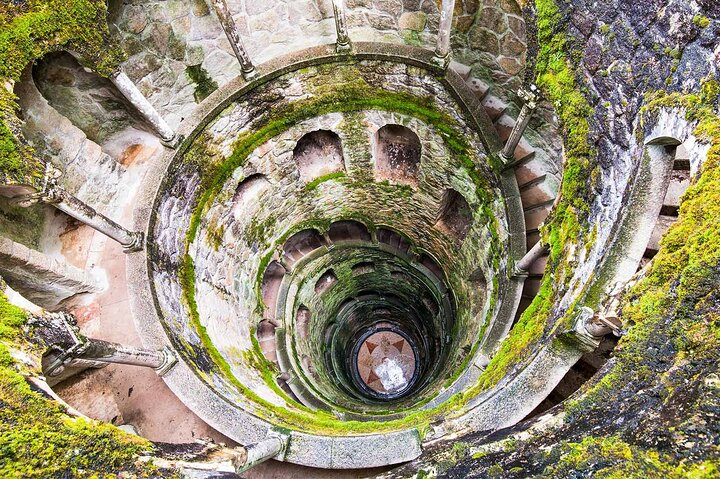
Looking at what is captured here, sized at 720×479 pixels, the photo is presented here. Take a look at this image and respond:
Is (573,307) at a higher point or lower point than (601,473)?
higher

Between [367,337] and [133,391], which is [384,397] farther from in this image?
[133,391]

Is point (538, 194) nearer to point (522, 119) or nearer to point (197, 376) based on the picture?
point (522, 119)

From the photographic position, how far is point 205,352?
7.75 metres

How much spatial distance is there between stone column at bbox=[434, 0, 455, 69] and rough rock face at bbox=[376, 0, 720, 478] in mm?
2638

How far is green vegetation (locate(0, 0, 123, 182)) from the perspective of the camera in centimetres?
577

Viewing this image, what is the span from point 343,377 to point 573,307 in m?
10.7

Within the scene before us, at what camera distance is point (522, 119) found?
6.95m

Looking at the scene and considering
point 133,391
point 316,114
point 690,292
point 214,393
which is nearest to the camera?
point 690,292

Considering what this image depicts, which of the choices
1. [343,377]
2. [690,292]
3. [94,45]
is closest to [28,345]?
[94,45]

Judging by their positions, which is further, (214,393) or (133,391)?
(133,391)

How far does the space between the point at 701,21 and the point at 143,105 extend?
7825 millimetres

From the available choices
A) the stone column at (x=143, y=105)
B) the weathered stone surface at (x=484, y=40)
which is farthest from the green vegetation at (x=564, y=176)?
the stone column at (x=143, y=105)

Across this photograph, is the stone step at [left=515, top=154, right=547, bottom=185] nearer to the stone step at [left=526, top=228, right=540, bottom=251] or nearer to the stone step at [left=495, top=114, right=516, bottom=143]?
the stone step at [left=495, top=114, right=516, bottom=143]

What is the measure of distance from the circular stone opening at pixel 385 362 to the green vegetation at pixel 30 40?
11.9 m
